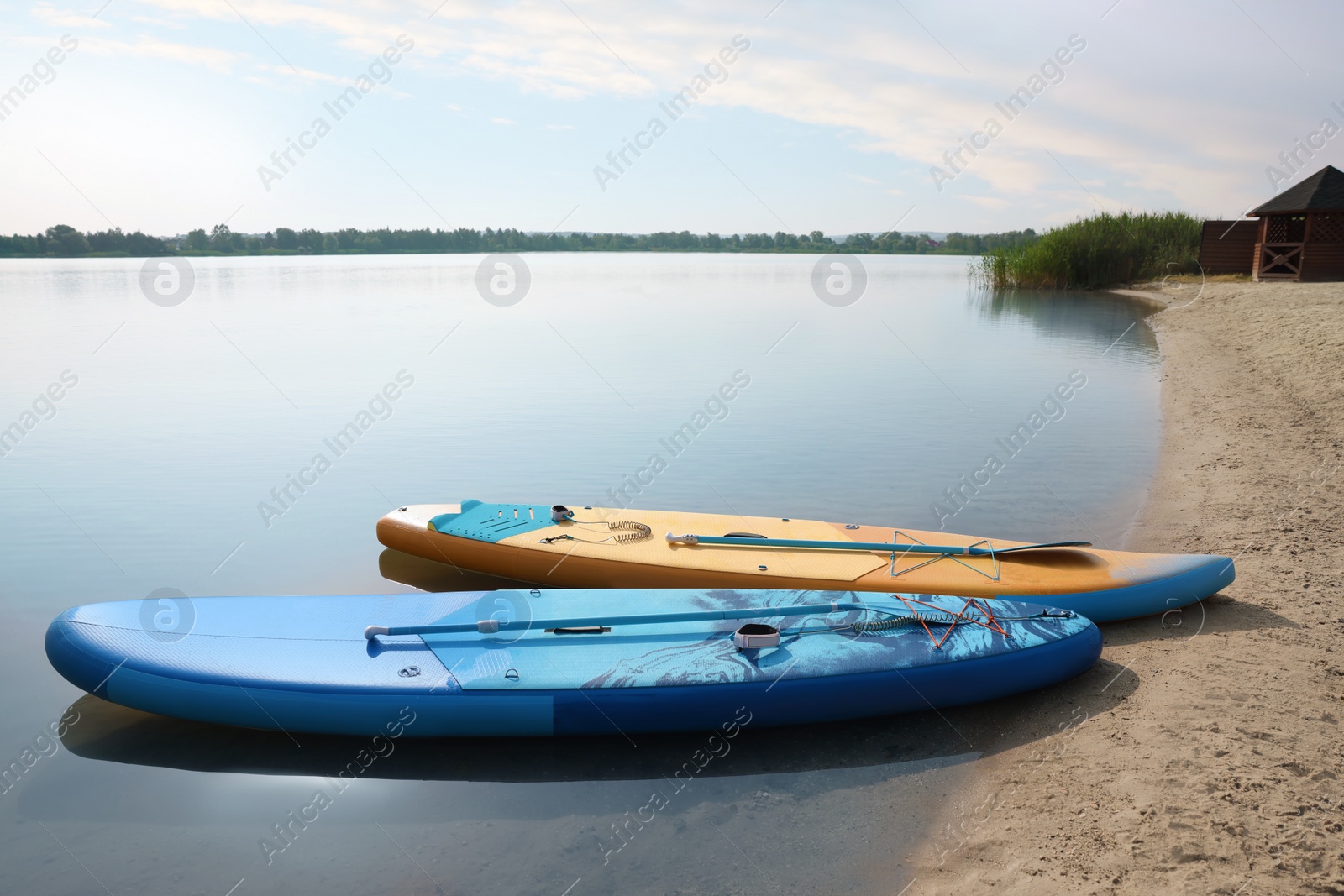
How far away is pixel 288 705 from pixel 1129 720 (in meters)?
3.40

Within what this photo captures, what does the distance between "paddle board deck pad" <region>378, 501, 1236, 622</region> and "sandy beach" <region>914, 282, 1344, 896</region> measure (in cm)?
21

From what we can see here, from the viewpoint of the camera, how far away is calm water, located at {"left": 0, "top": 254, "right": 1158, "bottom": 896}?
296cm

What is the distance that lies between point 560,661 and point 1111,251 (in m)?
27.0

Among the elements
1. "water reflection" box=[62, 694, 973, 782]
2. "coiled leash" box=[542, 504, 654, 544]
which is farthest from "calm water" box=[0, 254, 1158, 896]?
"coiled leash" box=[542, 504, 654, 544]

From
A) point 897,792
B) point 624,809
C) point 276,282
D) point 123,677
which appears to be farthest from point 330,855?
point 276,282

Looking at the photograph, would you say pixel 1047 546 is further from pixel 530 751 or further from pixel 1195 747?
pixel 530 751

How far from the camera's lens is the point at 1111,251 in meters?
25.5

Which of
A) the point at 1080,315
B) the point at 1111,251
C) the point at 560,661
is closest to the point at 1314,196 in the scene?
the point at 1080,315

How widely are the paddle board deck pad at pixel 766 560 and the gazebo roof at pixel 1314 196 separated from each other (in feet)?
63.0

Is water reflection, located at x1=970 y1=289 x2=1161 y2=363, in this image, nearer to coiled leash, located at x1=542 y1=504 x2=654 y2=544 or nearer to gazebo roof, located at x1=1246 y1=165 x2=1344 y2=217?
gazebo roof, located at x1=1246 y1=165 x2=1344 y2=217

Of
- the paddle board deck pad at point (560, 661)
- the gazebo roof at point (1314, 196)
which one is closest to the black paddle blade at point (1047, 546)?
the paddle board deck pad at point (560, 661)

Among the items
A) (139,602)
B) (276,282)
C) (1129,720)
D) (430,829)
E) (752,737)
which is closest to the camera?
(430,829)

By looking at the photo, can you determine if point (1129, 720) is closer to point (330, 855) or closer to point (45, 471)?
point (330, 855)

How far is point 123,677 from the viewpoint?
11.5ft
